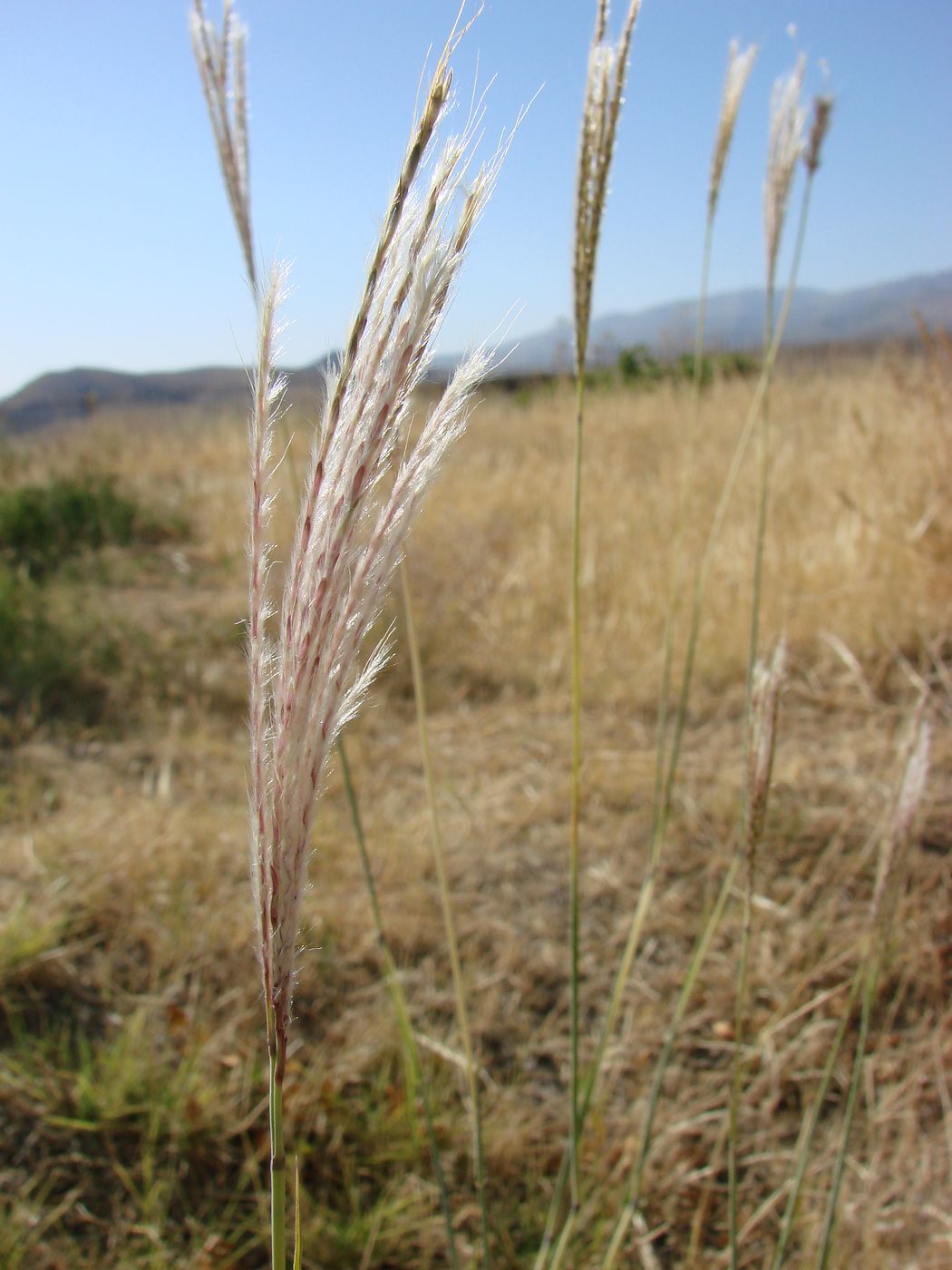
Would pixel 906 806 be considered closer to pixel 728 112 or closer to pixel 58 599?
pixel 728 112

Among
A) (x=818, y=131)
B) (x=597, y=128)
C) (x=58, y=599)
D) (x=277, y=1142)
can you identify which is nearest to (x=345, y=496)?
(x=277, y=1142)

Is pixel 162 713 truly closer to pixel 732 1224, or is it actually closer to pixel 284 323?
pixel 732 1224

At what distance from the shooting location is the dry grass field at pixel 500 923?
4.82 feet

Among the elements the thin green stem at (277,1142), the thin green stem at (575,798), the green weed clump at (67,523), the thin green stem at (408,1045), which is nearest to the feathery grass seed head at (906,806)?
the thin green stem at (575,798)

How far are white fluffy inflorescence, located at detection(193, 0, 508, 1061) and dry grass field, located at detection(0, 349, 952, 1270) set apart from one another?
105 centimetres

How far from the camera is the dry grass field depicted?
147 centimetres

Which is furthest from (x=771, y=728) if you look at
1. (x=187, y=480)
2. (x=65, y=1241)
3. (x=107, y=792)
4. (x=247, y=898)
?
(x=187, y=480)

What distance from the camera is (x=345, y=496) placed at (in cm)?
40

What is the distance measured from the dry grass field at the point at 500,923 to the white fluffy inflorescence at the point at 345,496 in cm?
105

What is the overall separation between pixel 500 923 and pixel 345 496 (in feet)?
6.12

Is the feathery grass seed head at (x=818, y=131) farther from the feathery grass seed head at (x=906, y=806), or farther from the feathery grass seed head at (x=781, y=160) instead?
the feathery grass seed head at (x=906, y=806)

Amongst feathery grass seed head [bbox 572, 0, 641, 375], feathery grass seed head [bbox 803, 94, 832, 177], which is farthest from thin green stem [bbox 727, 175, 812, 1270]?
feathery grass seed head [bbox 572, 0, 641, 375]

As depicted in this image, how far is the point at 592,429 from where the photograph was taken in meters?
6.86

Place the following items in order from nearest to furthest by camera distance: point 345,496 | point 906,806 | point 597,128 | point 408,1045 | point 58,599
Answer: point 345,496, point 597,128, point 906,806, point 408,1045, point 58,599
